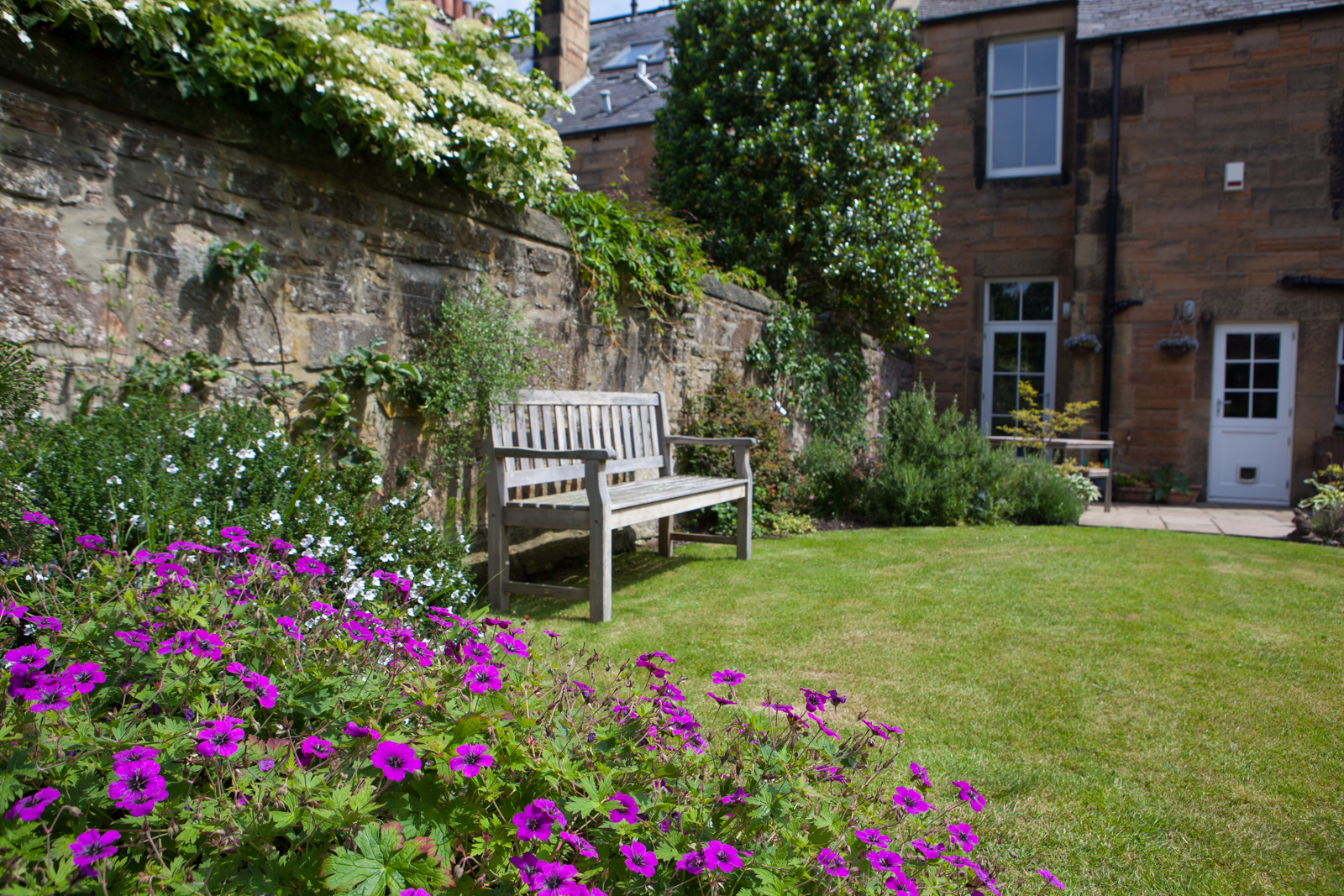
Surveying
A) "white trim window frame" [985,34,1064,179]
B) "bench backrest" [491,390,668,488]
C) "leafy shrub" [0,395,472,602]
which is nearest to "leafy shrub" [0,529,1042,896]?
"leafy shrub" [0,395,472,602]

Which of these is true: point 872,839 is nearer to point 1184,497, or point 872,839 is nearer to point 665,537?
point 665,537

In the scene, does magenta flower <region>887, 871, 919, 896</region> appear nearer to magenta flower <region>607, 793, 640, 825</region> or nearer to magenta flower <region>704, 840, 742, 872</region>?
magenta flower <region>704, 840, 742, 872</region>

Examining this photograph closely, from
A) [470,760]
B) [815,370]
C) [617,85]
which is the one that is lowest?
[470,760]

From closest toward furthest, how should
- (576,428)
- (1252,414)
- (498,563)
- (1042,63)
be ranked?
(498,563) < (576,428) < (1252,414) < (1042,63)

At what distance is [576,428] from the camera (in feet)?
14.9

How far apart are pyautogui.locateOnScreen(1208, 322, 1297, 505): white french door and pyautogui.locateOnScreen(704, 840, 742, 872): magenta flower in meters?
11.0

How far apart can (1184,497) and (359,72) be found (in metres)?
10.2

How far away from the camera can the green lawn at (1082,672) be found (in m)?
1.99

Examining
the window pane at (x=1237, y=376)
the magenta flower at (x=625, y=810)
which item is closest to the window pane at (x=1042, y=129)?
the window pane at (x=1237, y=376)

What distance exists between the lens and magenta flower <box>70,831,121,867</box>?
0.91m

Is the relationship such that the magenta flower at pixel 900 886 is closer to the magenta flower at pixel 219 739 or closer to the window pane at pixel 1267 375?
the magenta flower at pixel 219 739

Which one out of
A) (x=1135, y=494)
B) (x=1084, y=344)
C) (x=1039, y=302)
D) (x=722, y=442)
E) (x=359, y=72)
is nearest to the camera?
(x=359, y=72)

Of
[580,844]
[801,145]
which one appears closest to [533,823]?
[580,844]

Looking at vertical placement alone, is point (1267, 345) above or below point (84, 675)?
above
